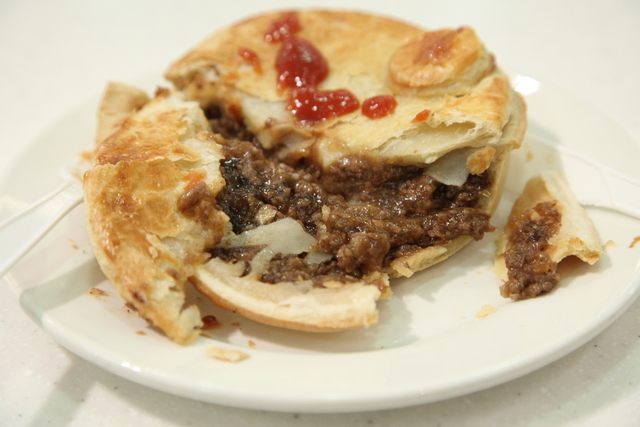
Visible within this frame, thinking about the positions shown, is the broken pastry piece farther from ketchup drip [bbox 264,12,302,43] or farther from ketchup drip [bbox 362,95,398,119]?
ketchup drip [bbox 264,12,302,43]

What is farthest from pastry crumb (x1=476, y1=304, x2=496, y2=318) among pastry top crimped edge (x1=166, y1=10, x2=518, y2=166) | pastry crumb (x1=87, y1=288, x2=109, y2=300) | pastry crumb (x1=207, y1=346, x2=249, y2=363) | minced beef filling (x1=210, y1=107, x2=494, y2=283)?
pastry crumb (x1=87, y1=288, x2=109, y2=300)

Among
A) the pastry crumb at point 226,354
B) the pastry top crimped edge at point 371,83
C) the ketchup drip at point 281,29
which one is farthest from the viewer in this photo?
the ketchup drip at point 281,29

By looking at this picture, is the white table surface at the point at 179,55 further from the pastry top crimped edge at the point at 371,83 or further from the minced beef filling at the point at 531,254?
the pastry top crimped edge at the point at 371,83

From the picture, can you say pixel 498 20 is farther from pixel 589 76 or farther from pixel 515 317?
pixel 515 317

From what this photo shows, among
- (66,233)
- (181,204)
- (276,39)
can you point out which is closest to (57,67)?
(276,39)

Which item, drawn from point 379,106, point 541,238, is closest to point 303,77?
point 379,106

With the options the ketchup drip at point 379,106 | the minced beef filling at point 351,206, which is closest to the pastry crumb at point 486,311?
the minced beef filling at point 351,206
